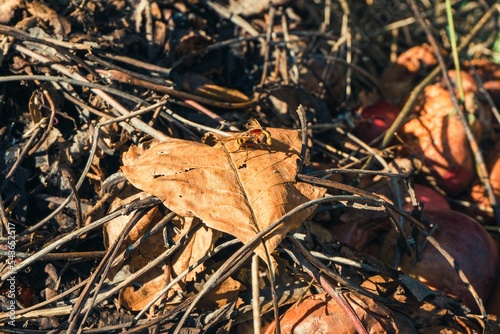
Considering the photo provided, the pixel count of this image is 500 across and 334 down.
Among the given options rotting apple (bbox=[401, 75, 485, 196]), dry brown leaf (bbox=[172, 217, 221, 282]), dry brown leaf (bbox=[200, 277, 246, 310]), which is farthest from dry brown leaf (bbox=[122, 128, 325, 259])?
rotting apple (bbox=[401, 75, 485, 196])

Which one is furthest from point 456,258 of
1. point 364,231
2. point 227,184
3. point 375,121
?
point 227,184

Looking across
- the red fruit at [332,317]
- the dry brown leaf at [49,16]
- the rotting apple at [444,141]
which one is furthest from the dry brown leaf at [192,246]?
the rotting apple at [444,141]

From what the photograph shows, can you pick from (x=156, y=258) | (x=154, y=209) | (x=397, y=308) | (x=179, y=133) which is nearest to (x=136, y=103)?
(x=179, y=133)

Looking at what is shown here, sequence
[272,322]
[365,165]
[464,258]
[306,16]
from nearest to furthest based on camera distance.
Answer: [272,322]
[464,258]
[365,165]
[306,16]

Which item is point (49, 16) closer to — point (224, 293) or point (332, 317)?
point (224, 293)

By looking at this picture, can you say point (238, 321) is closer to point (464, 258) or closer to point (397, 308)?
point (397, 308)

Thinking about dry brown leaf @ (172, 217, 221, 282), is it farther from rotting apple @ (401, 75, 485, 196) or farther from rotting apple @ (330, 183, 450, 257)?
rotting apple @ (401, 75, 485, 196)

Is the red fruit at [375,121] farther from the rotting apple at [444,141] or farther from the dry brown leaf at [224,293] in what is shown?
the dry brown leaf at [224,293]
